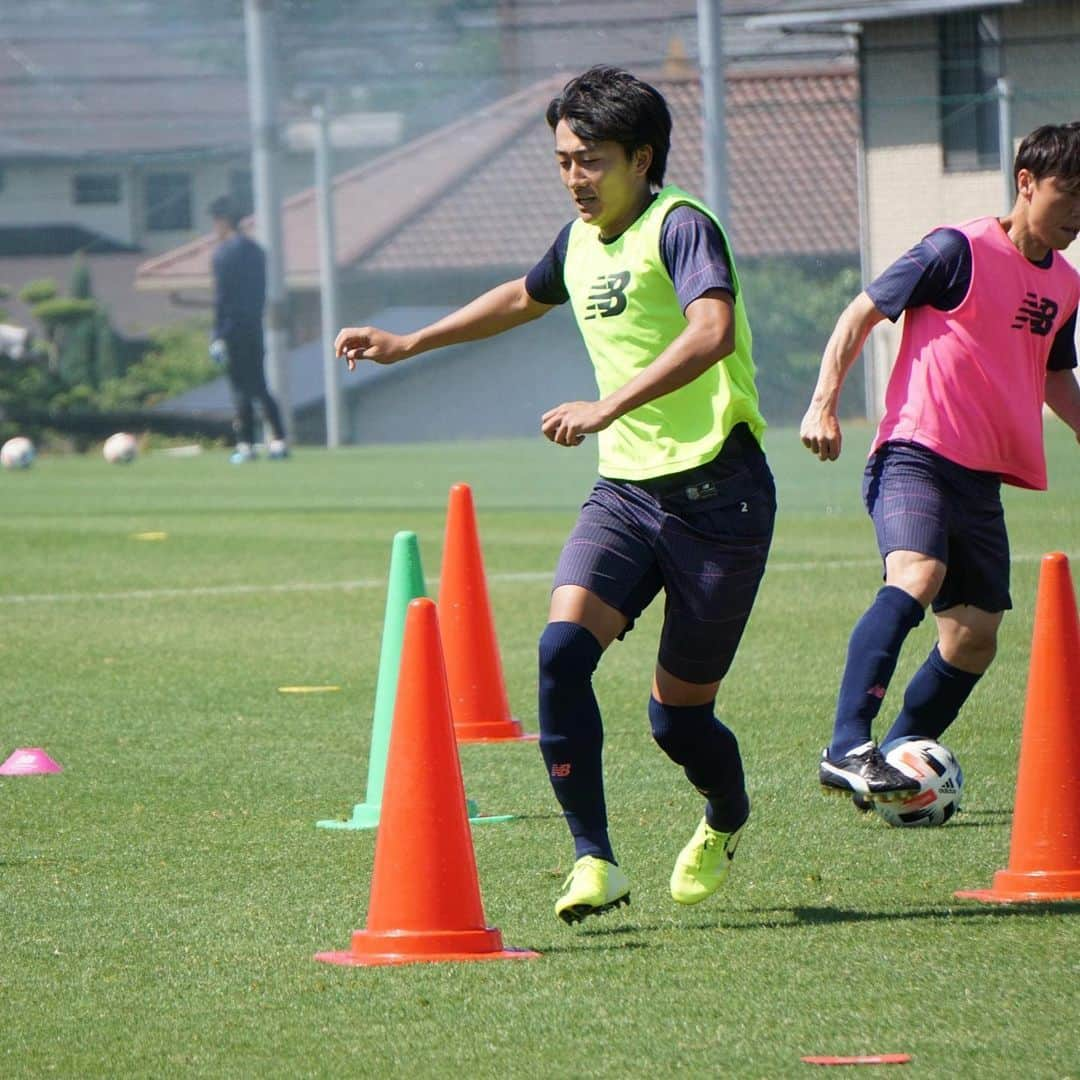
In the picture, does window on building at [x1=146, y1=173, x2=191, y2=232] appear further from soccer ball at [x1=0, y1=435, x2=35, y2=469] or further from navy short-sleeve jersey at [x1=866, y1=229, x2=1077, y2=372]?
navy short-sleeve jersey at [x1=866, y1=229, x2=1077, y2=372]

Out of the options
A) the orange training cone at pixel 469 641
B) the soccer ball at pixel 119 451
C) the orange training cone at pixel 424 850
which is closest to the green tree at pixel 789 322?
the soccer ball at pixel 119 451

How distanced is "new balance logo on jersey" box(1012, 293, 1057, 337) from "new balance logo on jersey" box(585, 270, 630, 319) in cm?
152

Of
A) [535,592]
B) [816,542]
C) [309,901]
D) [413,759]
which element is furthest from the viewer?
[816,542]

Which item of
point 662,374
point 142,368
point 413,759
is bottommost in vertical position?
point 142,368

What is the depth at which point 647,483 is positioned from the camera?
17.3 feet

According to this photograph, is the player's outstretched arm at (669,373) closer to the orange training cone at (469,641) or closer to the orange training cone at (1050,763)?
the orange training cone at (1050,763)

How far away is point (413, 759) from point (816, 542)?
10.2m

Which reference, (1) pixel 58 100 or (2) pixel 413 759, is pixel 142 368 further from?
(2) pixel 413 759

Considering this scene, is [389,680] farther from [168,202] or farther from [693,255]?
[168,202]

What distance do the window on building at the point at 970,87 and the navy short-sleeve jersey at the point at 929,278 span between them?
1131 cm

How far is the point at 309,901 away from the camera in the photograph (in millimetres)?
5480

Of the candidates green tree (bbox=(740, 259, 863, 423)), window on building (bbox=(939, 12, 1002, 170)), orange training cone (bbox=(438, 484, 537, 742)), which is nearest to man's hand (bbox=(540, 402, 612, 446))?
orange training cone (bbox=(438, 484, 537, 742))

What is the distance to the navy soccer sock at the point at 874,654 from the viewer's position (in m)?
5.92

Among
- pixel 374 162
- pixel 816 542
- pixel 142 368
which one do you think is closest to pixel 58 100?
pixel 374 162
